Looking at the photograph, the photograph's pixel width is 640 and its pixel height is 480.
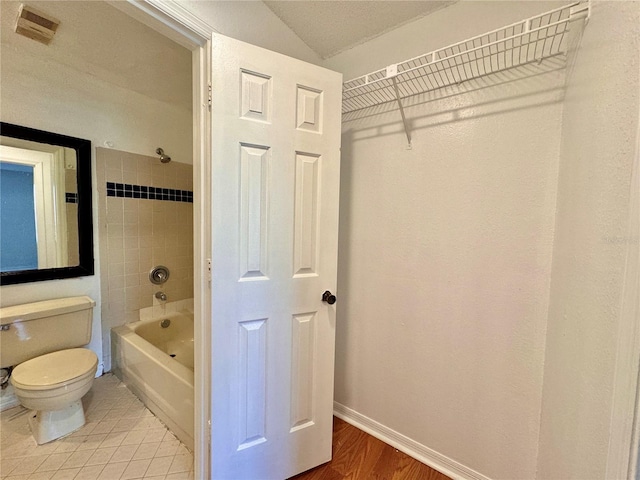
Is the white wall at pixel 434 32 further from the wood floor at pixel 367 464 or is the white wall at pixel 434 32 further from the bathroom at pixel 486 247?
the wood floor at pixel 367 464

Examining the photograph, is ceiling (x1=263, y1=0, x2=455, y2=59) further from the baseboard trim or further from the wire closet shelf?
the baseboard trim

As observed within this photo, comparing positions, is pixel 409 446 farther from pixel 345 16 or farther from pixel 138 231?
pixel 138 231

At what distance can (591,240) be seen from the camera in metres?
0.74

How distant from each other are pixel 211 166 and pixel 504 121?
125 centimetres

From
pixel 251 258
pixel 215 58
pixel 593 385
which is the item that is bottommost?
pixel 593 385

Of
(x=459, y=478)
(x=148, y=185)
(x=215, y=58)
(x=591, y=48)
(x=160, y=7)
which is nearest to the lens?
(x=591, y=48)

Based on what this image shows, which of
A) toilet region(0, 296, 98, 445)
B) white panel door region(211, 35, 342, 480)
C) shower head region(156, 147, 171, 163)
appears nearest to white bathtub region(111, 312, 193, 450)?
toilet region(0, 296, 98, 445)

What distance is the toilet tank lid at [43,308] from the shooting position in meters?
1.65

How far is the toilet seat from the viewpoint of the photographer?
1461 mm

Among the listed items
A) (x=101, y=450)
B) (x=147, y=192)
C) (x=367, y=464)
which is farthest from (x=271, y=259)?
(x=147, y=192)

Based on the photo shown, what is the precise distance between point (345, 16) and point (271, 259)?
4.31 ft

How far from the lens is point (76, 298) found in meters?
1.99

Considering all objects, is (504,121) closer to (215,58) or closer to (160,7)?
(215,58)

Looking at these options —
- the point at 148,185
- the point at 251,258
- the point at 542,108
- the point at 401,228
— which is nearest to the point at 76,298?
the point at 148,185
